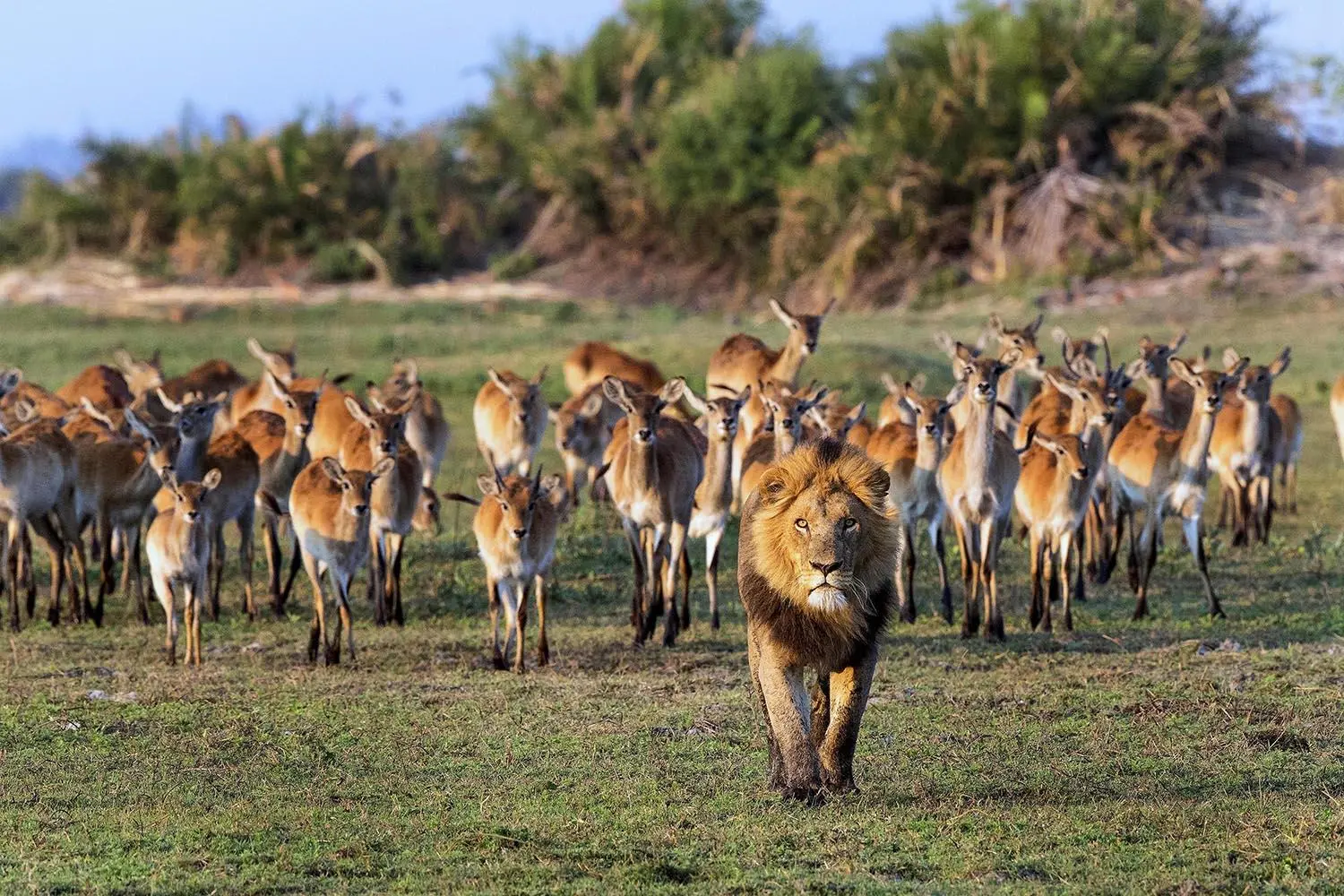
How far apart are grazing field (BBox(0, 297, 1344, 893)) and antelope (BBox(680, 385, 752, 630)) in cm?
40

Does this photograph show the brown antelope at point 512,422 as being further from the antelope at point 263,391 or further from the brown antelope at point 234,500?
the brown antelope at point 234,500

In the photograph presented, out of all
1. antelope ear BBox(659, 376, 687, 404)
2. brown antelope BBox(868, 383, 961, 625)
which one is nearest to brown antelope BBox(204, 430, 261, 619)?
antelope ear BBox(659, 376, 687, 404)

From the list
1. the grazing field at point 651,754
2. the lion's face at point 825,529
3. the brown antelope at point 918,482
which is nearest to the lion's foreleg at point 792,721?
the grazing field at point 651,754

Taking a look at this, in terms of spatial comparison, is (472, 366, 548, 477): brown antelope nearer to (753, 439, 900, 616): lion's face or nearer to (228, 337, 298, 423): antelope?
(228, 337, 298, 423): antelope

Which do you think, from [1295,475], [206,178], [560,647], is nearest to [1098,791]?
[560,647]

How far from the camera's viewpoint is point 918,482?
12.8 meters

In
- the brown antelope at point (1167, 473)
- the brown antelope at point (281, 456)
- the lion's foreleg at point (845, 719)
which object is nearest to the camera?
the lion's foreleg at point (845, 719)

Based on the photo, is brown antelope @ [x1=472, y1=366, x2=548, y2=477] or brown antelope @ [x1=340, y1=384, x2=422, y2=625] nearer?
brown antelope @ [x1=340, y1=384, x2=422, y2=625]

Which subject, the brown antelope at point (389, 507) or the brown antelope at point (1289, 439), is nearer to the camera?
the brown antelope at point (389, 507)

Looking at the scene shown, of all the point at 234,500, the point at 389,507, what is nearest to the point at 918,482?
the point at 389,507

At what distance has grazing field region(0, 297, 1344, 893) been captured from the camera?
6520 millimetres

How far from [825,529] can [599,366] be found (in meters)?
12.2

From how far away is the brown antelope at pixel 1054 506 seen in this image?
1209 cm

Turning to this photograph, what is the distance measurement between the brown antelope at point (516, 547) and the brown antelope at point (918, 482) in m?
2.67
